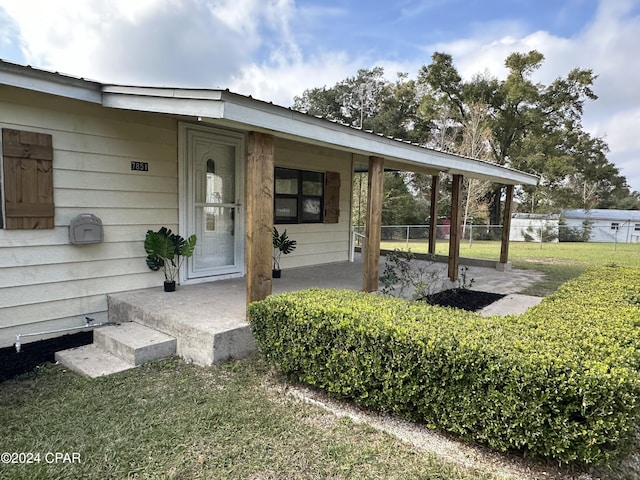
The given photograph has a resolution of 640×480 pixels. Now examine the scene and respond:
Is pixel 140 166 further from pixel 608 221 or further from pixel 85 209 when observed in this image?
pixel 608 221

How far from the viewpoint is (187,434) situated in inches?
93.2

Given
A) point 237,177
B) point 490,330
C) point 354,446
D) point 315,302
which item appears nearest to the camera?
point 354,446

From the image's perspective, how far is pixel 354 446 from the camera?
2305mm

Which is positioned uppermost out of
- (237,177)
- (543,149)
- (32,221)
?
(543,149)

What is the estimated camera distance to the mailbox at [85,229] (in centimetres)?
393

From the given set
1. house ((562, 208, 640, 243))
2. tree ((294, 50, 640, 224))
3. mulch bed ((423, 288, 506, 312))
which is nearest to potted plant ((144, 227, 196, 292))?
mulch bed ((423, 288, 506, 312))

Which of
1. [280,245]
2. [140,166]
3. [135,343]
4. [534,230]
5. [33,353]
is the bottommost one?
[33,353]

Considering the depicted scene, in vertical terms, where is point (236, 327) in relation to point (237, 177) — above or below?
below

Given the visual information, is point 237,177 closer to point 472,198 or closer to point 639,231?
point 472,198

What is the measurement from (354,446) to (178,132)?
13.2ft

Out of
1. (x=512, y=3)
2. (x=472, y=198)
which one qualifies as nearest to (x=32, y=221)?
(x=512, y=3)

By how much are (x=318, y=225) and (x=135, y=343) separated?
170 inches

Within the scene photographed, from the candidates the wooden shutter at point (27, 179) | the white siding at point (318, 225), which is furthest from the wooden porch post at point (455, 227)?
the wooden shutter at point (27, 179)

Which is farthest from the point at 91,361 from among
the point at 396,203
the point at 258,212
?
the point at 396,203
